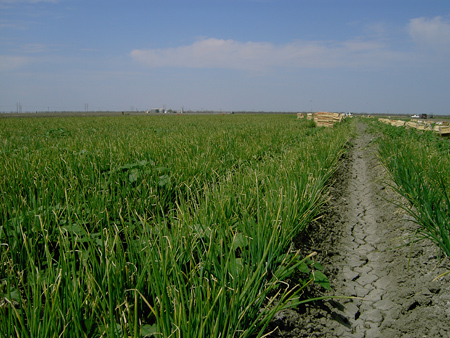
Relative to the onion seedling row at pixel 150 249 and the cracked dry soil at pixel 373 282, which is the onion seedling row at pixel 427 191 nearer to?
the cracked dry soil at pixel 373 282

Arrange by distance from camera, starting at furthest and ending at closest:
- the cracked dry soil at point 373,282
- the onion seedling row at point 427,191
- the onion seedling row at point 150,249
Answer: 1. the onion seedling row at point 427,191
2. the cracked dry soil at point 373,282
3. the onion seedling row at point 150,249

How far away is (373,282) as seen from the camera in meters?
2.98

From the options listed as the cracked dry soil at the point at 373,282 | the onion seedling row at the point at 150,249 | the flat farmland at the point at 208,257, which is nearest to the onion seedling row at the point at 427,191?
the flat farmland at the point at 208,257

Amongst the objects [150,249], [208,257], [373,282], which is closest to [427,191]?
[373,282]

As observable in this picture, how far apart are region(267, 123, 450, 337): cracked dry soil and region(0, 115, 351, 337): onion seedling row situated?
0.24 meters

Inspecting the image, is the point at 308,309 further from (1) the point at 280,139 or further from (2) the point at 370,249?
(1) the point at 280,139

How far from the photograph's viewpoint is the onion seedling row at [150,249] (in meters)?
1.54

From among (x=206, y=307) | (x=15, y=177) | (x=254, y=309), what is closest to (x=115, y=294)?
(x=206, y=307)

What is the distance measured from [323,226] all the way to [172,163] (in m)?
2.13

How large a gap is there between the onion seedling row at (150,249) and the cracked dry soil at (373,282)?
24cm

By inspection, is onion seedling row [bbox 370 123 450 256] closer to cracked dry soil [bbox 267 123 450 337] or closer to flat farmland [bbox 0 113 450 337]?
A: flat farmland [bbox 0 113 450 337]

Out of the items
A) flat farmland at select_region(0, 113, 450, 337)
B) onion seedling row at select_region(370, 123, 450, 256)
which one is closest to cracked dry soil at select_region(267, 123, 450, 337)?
flat farmland at select_region(0, 113, 450, 337)

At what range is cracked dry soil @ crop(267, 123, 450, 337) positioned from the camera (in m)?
2.25

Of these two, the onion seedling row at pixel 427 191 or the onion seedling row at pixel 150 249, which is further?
the onion seedling row at pixel 427 191
